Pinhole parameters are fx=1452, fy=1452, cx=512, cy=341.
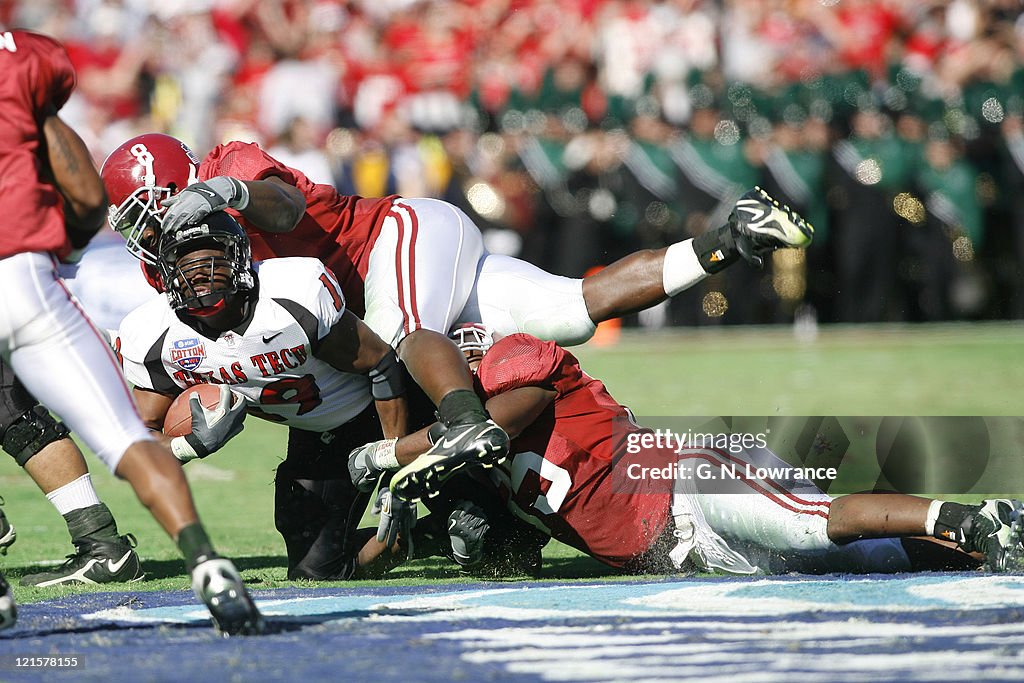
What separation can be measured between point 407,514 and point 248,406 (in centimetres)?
69

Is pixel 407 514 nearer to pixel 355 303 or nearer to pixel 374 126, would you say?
pixel 355 303

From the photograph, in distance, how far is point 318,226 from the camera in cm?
507

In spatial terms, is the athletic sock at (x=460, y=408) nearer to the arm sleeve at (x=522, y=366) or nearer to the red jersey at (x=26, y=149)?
the arm sleeve at (x=522, y=366)

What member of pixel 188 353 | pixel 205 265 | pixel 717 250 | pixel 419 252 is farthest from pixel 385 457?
pixel 717 250

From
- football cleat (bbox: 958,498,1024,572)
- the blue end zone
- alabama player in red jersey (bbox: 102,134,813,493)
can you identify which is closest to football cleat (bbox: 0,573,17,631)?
the blue end zone

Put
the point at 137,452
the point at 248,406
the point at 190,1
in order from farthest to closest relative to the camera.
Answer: the point at 190,1, the point at 248,406, the point at 137,452

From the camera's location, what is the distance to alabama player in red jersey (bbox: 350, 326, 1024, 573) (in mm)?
4266

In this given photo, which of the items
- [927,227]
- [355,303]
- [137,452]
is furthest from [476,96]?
[137,452]

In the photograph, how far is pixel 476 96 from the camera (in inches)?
521

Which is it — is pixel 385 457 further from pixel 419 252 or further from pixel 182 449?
pixel 419 252

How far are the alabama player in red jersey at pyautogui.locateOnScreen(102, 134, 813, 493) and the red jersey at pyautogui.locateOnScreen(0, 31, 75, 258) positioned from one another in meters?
0.91

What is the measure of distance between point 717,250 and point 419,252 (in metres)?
1.02

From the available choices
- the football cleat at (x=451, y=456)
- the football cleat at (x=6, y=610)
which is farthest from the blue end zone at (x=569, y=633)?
the football cleat at (x=451, y=456)

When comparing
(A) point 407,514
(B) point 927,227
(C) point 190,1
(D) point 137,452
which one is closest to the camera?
(D) point 137,452
